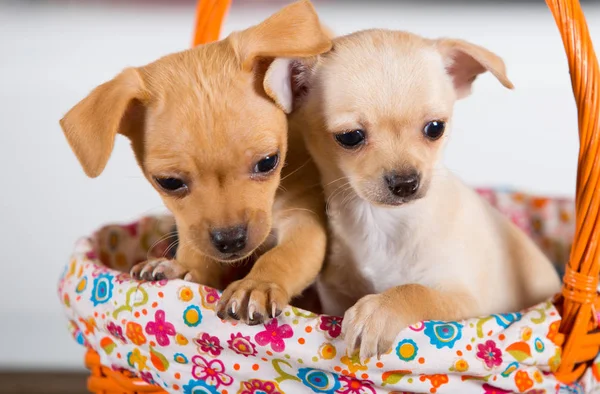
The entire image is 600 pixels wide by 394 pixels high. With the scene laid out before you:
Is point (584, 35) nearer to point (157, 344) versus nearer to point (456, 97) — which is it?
point (456, 97)

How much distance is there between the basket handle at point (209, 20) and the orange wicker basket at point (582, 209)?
41.8 inches

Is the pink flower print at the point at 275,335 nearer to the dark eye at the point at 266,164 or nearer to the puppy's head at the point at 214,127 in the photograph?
the puppy's head at the point at 214,127

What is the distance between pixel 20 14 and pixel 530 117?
10.1 feet

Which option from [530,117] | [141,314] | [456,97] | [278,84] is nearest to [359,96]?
[278,84]

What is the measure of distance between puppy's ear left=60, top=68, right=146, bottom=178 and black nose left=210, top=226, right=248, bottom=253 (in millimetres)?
312

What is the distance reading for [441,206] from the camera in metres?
2.02

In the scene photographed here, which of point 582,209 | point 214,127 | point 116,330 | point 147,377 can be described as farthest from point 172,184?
point 582,209

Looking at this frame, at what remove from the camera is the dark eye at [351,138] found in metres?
1.78

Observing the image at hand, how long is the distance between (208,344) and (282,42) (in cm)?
74

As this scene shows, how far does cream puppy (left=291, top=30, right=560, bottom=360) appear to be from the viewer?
1.74 meters

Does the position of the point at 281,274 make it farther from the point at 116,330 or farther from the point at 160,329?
the point at 116,330

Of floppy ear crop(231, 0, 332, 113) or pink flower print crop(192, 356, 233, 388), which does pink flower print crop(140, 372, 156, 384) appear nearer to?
pink flower print crop(192, 356, 233, 388)

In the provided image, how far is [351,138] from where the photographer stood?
1788 millimetres

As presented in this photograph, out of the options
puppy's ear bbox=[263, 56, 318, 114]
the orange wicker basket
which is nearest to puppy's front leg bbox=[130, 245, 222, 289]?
puppy's ear bbox=[263, 56, 318, 114]
